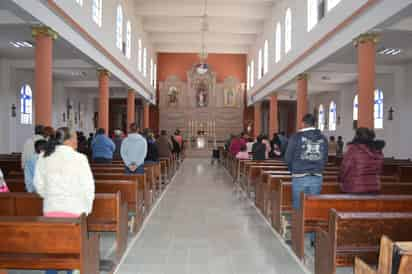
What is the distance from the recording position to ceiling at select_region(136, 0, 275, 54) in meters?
→ 24.0

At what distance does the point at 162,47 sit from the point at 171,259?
97.0ft

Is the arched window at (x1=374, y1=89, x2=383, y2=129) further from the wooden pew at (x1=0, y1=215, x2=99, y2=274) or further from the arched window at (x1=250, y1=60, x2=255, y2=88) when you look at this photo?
the wooden pew at (x1=0, y1=215, x2=99, y2=274)

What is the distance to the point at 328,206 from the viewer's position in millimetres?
5574

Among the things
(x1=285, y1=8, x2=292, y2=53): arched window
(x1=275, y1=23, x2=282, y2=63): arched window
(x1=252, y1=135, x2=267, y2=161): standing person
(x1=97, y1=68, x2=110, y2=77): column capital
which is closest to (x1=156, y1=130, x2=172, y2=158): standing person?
(x1=252, y1=135, x2=267, y2=161): standing person

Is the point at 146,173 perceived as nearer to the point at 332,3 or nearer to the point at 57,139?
the point at 57,139

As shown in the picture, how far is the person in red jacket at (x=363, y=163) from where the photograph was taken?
5.62 m

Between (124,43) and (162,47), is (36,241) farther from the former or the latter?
(162,47)

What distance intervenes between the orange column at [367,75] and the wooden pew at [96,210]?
778cm

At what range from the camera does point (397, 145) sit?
19.4 metres

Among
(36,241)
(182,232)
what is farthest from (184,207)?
(36,241)

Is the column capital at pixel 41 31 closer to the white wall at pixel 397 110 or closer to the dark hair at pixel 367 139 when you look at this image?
the dark hair at pixel 367 139

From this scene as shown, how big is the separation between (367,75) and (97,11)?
10.5 meters

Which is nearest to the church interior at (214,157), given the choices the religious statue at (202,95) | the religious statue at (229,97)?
the religious statue at (202,95)

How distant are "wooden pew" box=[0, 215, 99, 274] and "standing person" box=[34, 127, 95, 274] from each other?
0.32m
